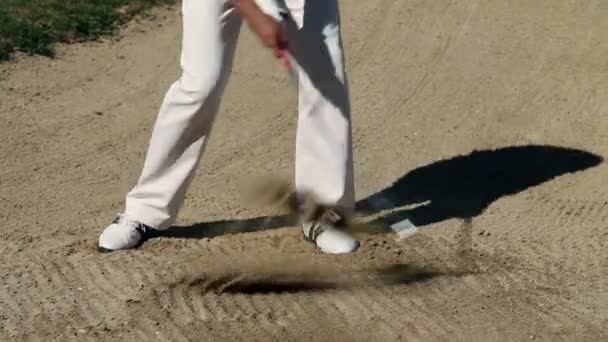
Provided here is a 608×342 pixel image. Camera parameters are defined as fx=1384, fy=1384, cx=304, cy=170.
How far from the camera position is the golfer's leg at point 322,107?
5.83 metres

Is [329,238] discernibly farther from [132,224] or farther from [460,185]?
[460,185]

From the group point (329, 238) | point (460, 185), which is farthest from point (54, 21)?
point (329, 238)

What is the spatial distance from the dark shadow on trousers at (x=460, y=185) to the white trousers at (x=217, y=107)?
31 cm

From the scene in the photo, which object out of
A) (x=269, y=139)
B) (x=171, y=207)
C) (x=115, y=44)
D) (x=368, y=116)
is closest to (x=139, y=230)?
(x=171, y=207)

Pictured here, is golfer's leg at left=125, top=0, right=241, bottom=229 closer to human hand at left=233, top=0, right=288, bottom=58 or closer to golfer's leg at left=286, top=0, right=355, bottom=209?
human hand at left=233, top=0, right=288, bottom=58

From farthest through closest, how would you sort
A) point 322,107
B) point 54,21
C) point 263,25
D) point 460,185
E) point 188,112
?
point 54,21
point 460,185
point 322,107
point 188,112
point 263,25

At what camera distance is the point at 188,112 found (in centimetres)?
581

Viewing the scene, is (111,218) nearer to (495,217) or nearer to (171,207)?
(171,207)

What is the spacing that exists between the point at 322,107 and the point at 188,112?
1.92 ft

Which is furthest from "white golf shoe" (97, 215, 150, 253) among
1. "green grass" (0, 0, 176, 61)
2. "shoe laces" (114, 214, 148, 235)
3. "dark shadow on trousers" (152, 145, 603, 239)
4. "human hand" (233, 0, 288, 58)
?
"green grass" (0, 0, 176, 61)

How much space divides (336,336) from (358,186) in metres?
1.75

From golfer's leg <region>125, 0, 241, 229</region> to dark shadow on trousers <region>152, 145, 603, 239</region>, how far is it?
9.1 inches

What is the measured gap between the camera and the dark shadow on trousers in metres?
6.41

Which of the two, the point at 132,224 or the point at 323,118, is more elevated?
the point at 323,118
